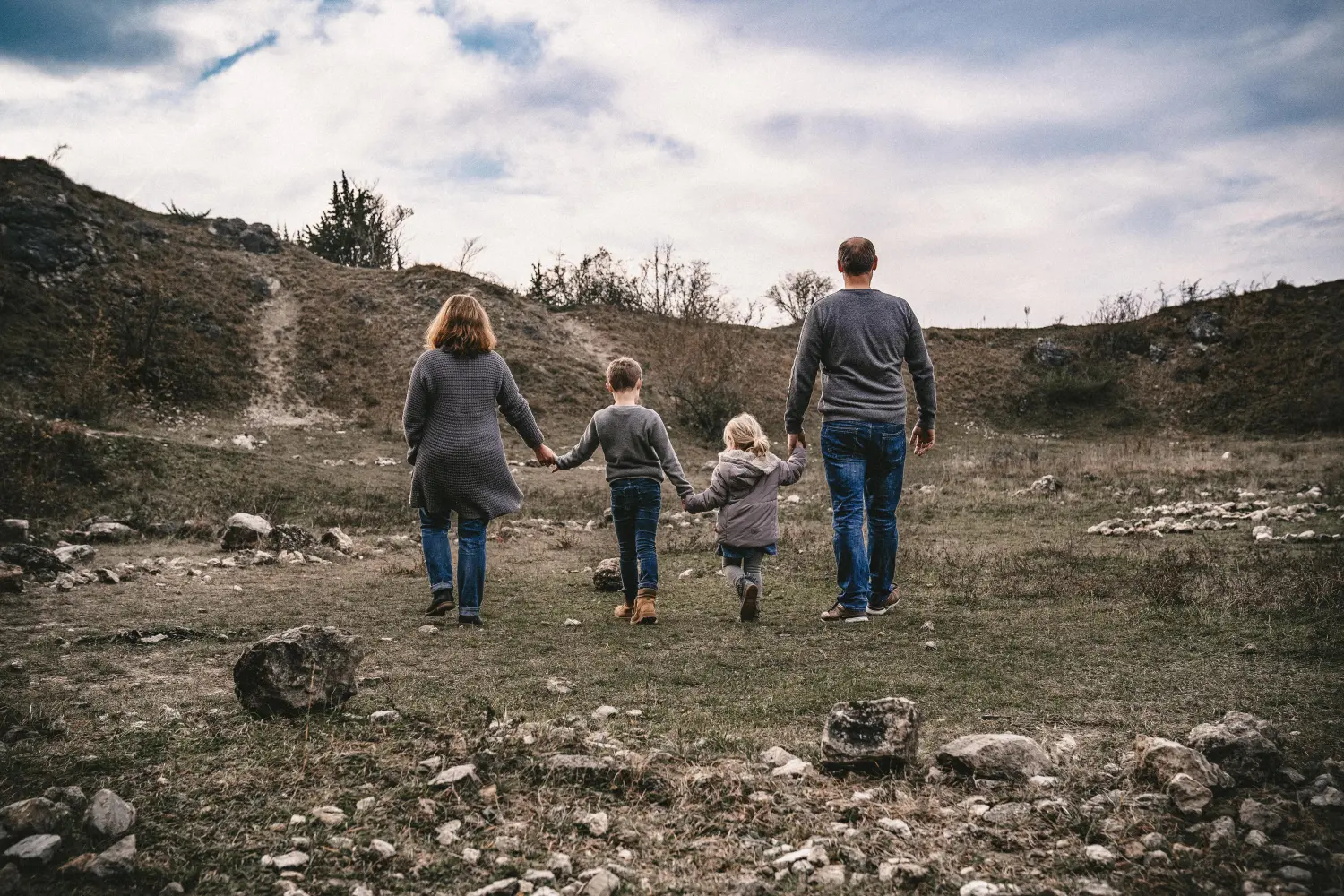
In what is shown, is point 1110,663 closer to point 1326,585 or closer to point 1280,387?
point 1326,585

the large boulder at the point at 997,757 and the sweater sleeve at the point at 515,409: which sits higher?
Result: the sweater sleeve at the point at 515,409

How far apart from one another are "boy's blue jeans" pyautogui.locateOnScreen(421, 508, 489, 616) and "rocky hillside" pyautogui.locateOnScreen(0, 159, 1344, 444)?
A: 45.0 feet

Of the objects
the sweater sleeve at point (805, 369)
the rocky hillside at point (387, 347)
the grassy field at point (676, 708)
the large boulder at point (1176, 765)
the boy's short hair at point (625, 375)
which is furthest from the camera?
the rocky hillside at point (387, 347)

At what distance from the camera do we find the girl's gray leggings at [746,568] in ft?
18.4

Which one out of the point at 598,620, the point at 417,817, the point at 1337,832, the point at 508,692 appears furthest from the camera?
the point at 598,620

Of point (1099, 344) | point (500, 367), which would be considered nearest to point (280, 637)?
point (500, 367)

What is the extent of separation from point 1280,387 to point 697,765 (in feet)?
127

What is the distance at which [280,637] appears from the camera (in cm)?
328

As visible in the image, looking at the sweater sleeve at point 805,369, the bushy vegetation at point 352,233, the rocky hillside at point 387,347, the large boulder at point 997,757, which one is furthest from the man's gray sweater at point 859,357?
the bushy vegetation at point 352,233

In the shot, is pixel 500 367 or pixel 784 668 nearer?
pixel 784 668

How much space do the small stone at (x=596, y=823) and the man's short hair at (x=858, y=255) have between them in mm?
3869

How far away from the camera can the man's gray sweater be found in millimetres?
5148

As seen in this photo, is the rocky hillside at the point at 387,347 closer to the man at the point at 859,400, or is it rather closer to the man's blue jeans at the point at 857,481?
the man at the point at 859,400

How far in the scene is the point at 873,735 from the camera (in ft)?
8.73
